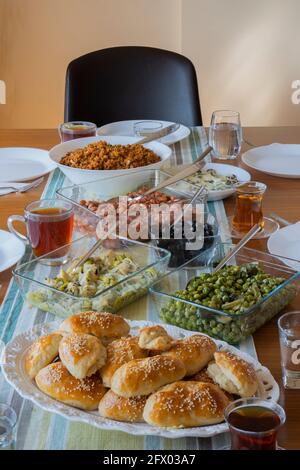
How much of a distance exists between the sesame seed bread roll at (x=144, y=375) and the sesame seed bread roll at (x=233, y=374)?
5 centimetres

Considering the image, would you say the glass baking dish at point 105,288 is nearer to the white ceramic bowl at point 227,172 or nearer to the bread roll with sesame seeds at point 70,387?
the bread roll with sesame seeds at point 70,387

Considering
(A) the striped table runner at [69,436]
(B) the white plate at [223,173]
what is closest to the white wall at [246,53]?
(B) the white plate at [223,173]

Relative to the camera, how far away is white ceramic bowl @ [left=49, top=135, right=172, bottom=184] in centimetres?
168

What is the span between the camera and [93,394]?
891mm

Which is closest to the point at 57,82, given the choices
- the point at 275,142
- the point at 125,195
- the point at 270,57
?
the point at 270,57

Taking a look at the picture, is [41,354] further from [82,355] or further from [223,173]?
[223,173]

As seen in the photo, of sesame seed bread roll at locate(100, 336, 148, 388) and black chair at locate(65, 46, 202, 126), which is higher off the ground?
black chair at locate(65, 46, 202, 126)

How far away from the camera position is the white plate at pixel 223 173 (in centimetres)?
170

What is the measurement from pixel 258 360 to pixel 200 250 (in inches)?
14.2

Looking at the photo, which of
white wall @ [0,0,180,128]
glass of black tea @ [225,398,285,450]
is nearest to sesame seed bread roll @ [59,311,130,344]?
glass of black tea @ [225,398,285,450]

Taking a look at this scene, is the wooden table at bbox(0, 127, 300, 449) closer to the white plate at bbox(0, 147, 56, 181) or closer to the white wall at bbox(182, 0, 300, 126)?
the white plate at bbox(0, 147, 56, 181)

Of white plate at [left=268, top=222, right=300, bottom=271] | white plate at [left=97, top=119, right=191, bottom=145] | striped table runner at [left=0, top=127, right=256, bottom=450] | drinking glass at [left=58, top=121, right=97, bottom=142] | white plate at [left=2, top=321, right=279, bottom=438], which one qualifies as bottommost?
striped table runner at [left=0, top=127, right=256, bottom=450]

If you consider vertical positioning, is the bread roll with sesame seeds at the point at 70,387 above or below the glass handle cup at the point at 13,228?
below
